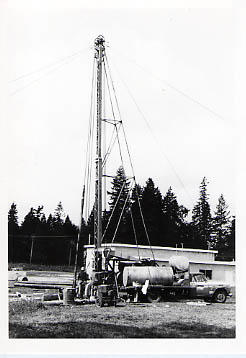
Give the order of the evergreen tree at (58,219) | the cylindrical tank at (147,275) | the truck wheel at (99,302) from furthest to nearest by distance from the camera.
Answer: the cylindrical tank at (147,275) < the evergreen tree at (58,219) < the truck wheel at (99,302)

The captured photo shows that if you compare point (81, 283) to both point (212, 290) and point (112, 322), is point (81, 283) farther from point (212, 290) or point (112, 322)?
point (212, 290)

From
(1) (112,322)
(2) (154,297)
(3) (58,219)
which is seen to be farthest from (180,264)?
(1) (112,322)

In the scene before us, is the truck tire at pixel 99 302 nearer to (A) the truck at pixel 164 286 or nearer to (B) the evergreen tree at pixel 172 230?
(A) the truck at pixel 164 286

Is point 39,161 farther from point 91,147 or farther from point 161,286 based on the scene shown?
point 161,286

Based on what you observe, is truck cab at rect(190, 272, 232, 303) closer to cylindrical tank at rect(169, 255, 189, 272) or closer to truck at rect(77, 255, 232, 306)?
truck at rect(77, 255, 232, 306)

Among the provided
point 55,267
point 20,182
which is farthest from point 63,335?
point 55,267

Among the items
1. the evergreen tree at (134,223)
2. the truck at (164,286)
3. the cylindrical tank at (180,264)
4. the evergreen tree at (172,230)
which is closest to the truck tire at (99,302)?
the truck at (164,286)

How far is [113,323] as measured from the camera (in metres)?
14.1

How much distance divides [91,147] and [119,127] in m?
1.31

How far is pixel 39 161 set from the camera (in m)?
14.7

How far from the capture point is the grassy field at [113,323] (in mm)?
12883

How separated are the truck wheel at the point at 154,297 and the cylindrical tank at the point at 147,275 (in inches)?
17.6
